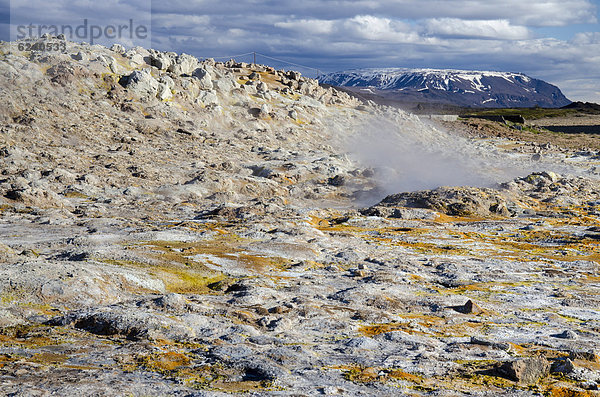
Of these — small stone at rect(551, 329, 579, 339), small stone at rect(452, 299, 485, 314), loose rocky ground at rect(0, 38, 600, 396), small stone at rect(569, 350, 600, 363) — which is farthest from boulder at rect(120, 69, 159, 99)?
small stone at rect(569, 350, 600, 363)

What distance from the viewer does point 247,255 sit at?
18.5 meters

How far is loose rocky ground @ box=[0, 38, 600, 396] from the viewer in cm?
980

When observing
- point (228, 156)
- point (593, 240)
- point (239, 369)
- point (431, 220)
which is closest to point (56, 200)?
point (228, 156)

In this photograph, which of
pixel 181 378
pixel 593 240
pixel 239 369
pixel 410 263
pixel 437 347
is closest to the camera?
pixel 181 378

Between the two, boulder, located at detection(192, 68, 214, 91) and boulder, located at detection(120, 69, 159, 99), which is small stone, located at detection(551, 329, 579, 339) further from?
boulder, located at detection(192, 68, 214, 91)

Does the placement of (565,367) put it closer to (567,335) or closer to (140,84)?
(567,335)

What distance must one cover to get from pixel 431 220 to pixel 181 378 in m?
19.8

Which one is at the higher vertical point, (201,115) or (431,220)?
(201,115)

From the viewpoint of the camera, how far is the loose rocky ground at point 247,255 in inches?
386

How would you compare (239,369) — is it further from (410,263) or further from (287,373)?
(410,263)

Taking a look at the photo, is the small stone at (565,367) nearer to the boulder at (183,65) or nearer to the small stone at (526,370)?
the small stone at (526,370)

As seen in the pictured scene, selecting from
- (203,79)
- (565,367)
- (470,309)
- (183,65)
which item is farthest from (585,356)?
(183,65)

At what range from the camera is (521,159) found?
5197cm

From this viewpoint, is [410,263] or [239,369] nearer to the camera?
[239,369]
